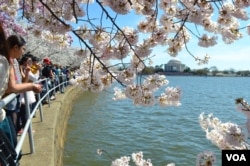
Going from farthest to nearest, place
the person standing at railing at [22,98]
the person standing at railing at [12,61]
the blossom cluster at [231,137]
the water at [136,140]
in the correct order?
1. the water at [136,140]
2. the person standing at railing at [22,98]
3. the person standing at railing at [12,61]
4. the blossom cluster at [231,137]

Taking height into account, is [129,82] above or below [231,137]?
above

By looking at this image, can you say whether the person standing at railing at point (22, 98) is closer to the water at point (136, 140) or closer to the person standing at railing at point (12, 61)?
the person standing at railing at point (12, 61)

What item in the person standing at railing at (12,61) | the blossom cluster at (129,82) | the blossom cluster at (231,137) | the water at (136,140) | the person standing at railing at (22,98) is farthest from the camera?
the water at (136,140)

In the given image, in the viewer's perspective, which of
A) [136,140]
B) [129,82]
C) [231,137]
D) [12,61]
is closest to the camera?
[231,137]

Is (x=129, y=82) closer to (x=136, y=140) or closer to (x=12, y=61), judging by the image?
(x=12, y=61)

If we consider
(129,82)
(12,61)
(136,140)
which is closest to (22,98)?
(12,61)

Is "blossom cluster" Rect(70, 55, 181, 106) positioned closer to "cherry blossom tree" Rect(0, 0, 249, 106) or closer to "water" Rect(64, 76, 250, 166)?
"cherry blossom tree" Rect(0, 0, 249, 106)

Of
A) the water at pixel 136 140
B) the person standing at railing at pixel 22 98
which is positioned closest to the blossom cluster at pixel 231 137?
the person standing at railing at pixel 22 98

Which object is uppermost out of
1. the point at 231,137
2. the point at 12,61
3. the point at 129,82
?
the point at 12,61

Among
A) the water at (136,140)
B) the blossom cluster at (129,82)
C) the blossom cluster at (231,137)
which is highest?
the blossom cluster at (129,82)

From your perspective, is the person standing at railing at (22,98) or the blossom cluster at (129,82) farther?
the person standing at railing at (22,98)

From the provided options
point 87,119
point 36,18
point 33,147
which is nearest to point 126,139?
point 87,119

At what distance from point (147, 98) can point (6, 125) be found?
49.3 inches

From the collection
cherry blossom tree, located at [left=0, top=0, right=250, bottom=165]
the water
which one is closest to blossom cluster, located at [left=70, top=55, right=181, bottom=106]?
cherry blossom tree, located at [left=0, top=0, right=250, bottom=165]
